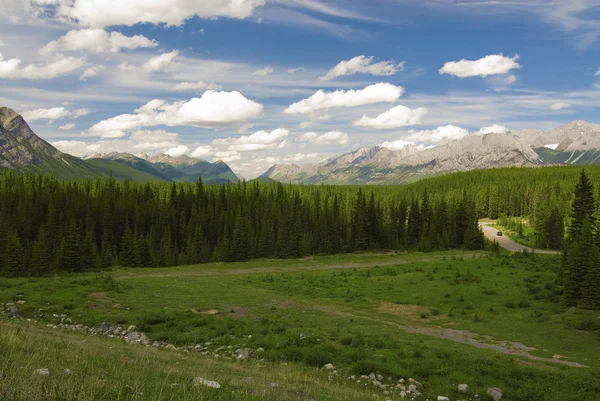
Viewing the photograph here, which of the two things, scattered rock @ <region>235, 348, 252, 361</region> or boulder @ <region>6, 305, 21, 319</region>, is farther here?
boulder @ <region>6, 305, 21, 319</region>

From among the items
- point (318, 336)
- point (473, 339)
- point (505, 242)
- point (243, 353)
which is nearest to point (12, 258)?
point (243, 353)

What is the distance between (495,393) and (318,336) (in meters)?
10.0

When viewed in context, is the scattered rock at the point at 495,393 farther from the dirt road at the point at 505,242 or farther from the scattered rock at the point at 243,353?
the dirt road at the point at 505,242

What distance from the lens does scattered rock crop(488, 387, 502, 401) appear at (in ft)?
52.1

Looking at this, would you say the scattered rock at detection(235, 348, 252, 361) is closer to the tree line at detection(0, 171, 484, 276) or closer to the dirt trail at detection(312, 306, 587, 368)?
the dirt trail at detection(312, 306, 587, 368)

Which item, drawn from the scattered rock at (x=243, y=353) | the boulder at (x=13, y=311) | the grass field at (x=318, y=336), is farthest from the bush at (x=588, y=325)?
the boulder at (x=13, y=311)

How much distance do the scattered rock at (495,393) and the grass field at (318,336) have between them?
322 millimetres

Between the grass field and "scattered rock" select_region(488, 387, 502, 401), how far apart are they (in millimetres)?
322

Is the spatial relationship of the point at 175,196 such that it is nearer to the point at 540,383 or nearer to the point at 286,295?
the point at 286,295

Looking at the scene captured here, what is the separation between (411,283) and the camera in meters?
45.0

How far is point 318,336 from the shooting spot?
22969 millimetres

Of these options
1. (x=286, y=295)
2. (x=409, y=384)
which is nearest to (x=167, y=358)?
(x=409, y=384)

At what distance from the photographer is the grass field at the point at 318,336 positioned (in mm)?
10375

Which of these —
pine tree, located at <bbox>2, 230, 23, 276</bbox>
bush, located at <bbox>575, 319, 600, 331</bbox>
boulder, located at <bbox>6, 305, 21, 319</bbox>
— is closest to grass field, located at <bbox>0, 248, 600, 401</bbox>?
bush, located at <bbox>575, 319, 600, 331</bbox>
